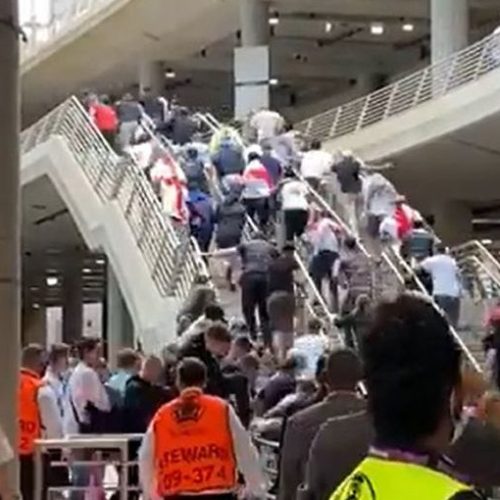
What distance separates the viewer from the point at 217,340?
9.67m

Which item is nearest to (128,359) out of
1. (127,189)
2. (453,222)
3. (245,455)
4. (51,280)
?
(245,455)

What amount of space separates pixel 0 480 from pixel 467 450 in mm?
1558

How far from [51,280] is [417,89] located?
85.9ft

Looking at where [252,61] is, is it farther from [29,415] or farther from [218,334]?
[29,415]

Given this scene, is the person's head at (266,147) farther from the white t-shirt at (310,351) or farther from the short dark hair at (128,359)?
the short dark hair at (128,359)

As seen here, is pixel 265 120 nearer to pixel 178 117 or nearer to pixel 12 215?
pixel 178 117

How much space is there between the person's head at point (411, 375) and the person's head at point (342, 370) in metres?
2.60

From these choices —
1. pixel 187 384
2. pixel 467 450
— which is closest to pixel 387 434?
pixel 467 450

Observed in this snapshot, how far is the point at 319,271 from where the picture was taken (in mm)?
17672

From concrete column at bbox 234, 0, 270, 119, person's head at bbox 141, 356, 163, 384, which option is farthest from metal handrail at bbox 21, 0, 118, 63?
person's head at bbox 141, 356, 163, 384

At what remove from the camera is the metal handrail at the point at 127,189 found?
20688 mm

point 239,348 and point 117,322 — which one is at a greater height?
point 117,322

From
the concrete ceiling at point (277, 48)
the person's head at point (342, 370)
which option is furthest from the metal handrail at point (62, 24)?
the person's head at point (342, 370)

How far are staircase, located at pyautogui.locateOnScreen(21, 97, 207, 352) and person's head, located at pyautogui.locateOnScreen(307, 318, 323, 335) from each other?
9.43 ft
